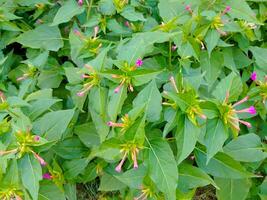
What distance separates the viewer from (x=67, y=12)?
213 cm

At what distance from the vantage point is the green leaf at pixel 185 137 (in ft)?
4.99

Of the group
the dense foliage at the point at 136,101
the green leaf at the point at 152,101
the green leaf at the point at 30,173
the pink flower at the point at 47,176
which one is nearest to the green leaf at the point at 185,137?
the dense foliage at the point at 136,101

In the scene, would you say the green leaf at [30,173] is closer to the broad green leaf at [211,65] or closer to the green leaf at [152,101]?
the green leaf at [152,101]

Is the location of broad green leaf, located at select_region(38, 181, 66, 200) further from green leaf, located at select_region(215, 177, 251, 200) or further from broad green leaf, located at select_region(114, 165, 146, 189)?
green leaf, located at select_region(215, 177, 251, 200)

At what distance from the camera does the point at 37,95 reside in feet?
6.25

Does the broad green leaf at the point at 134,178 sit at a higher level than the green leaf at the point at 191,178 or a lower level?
higher

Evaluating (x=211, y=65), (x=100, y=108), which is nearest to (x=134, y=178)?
(x=100, y=108)

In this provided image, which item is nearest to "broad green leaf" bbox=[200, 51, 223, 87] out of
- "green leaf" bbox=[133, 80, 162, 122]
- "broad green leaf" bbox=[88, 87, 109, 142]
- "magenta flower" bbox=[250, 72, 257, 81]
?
"magenta flower" bbox=[250, 72, 257, 81]

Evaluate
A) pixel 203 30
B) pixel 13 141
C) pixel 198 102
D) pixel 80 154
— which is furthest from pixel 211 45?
pixel 13 141

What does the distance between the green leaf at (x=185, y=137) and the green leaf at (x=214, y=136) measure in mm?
74

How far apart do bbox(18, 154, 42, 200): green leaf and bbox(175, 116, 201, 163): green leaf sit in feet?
1.77

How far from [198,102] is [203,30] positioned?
1.54 feet

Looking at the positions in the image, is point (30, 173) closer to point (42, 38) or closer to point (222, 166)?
point (222, 166)

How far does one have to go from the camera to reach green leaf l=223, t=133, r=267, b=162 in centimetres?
191
